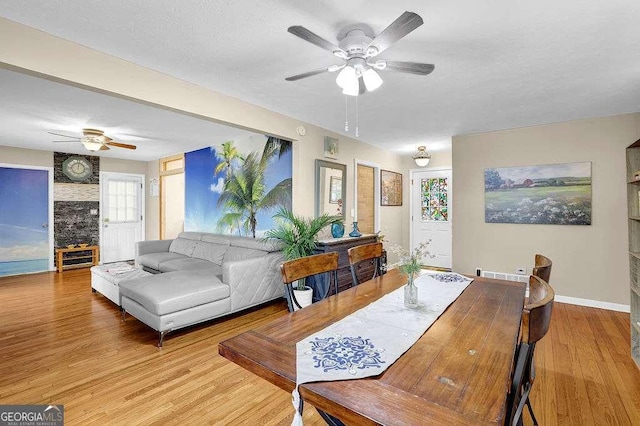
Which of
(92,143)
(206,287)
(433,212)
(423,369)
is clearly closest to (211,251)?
(206,287)

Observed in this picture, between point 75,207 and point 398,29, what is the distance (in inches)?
293

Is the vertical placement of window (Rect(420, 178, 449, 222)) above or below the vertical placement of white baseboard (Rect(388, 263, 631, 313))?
above

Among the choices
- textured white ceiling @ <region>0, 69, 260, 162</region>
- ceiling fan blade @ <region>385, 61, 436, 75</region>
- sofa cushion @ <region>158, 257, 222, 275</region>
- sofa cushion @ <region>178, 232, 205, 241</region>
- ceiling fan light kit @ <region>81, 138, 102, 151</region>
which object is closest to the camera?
ceiling fan blade @ <region>385, 61, 436, 75</region>

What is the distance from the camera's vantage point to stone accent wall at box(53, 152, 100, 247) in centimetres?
614

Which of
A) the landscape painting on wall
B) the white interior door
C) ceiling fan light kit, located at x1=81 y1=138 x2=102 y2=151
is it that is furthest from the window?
ceiling fan light kit, located at x1=81 y1=138 x2=102 y2=151

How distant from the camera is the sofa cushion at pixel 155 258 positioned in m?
4.66

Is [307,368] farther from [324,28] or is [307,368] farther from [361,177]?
[361,177]

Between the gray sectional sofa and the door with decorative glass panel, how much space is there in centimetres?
314

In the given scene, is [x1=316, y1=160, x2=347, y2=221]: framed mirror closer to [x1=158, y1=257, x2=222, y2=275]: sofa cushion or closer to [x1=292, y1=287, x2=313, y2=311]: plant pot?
[x1=292, y1=287, x2=313, y2=311]: plant pot

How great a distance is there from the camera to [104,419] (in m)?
1.79

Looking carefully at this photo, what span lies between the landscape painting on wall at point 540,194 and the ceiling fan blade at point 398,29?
11.3ft

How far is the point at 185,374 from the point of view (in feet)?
7.46

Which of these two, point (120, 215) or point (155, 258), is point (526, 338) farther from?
point (120, 215)

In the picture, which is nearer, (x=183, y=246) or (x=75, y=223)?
(x=183, y=246)
